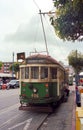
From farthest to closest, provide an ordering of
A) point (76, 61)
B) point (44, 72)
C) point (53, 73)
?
1. point (76, 61)
2. point (53, 73)
3. point (44, 72)

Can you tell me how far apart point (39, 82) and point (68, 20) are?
269 inches

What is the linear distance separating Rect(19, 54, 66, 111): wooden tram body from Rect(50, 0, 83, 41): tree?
4988 millimetres

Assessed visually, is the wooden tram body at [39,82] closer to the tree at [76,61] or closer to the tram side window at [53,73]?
the tram side window at [53,73]

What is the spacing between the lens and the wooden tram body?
704 inches

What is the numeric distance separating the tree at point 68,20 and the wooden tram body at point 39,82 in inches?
196

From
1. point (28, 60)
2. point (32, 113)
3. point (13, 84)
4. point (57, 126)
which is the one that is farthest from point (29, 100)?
point (13, 84)

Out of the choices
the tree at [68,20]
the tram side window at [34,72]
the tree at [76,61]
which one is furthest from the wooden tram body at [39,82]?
the tree at [76,61]

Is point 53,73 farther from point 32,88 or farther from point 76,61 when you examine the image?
point 76,61

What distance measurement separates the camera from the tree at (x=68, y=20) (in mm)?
10680

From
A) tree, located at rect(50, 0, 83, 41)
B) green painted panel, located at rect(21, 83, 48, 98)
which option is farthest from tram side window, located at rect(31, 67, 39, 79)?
tree, located at rect(50, 0, 83, 41)

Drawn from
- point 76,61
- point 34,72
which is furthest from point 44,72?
point 76,61

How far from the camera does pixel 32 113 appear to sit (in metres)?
18.2

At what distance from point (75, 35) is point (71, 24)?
1067 millimetres

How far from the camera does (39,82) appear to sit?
1802 centimetres
